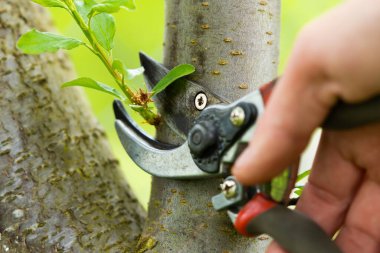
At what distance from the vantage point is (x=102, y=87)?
1.09m

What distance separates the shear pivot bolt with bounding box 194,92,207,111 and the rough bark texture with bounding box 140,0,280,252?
2 cm

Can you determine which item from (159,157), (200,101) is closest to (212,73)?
(200,101)

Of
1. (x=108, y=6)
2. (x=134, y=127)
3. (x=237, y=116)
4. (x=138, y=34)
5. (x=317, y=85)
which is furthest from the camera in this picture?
(x=138, y=34)

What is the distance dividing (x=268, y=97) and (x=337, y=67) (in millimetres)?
150

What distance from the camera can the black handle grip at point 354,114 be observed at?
838 mm

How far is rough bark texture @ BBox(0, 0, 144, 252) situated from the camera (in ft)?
3.74

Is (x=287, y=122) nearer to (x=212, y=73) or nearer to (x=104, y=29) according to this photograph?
(x=212, y=73)

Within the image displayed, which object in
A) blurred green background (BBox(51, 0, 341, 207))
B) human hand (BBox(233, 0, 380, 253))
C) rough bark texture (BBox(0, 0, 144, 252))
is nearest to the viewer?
human hand (BBox(233, 0, 380, 253))

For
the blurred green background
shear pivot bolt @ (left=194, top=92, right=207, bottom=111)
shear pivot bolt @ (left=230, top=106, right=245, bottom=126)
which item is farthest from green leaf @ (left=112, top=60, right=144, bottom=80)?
the blurred green background

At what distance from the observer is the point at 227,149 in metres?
0.96

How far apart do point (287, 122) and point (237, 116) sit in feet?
0.46

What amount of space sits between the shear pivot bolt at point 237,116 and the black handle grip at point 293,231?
138mm

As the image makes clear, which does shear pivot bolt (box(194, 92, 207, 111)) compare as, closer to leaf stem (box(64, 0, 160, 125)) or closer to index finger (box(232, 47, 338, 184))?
leaf stem (box(64, 0, 160, 125))

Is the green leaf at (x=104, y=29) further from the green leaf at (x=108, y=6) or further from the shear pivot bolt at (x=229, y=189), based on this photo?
Answer: the shear pivot bolt at (x=229, y=189)
